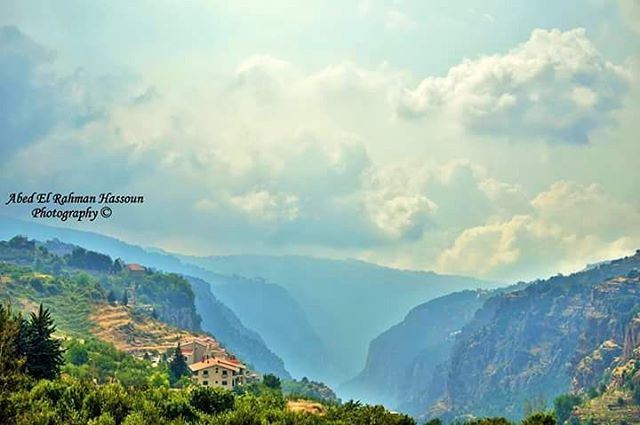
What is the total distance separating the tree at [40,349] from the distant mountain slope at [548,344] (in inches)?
4684

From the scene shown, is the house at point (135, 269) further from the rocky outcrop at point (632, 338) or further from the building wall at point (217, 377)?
the rocky outcrop at point (632, 338)

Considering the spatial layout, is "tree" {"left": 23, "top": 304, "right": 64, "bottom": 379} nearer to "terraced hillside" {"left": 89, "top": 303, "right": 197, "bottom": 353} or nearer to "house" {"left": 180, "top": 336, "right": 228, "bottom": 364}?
"house" {"left": 180, "top": 336, "right": 228, "bottom": 364}

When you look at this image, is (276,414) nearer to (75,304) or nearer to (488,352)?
(75,304)

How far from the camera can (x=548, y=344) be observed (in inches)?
7126

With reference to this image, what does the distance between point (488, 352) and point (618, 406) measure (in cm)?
9821

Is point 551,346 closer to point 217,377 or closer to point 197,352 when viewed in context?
point 197,352

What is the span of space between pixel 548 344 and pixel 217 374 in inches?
5010

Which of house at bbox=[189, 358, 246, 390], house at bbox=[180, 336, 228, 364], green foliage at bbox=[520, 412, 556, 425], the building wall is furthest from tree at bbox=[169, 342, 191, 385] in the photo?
green foliage at bbox=[520, 412, 556, 425]

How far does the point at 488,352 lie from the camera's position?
19588 centimetres

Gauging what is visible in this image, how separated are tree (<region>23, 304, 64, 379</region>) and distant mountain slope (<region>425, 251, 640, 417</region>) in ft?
390

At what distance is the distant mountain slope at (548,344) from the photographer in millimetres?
148375

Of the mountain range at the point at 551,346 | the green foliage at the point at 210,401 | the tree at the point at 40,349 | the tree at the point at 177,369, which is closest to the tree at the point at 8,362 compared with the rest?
the green foliage at the point at 210,401

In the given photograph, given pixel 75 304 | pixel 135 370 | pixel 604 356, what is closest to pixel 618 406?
pixel 604 356

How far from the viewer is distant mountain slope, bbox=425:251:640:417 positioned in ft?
487
